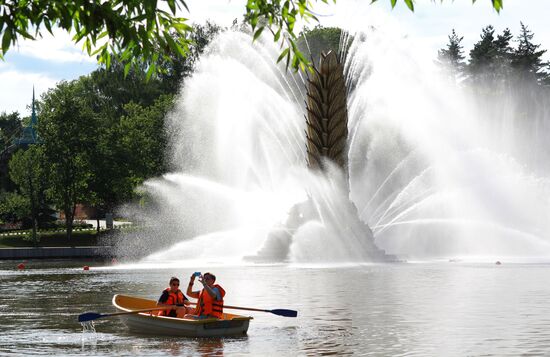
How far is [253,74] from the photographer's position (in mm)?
55812

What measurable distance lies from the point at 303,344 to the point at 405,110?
39663 millimetres

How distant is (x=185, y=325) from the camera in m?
23.7

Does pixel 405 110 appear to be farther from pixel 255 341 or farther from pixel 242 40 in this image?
pixel 255 341

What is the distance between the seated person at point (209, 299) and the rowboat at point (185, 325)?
14.1 inches

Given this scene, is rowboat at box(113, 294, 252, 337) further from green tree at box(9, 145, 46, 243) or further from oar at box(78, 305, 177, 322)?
green tree at box(9, 145, 46, 243)

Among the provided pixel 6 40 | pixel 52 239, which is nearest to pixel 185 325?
pixel 6 40

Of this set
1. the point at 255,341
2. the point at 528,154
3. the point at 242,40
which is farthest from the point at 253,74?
the point at 528,154

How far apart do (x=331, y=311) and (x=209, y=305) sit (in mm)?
6575

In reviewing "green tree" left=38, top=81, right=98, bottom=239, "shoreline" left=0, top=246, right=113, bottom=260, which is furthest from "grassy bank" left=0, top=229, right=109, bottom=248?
"shoreline" left=0, top=246, right=113, bottom=260

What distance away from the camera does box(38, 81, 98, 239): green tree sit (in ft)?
304

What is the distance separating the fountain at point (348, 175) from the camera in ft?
166

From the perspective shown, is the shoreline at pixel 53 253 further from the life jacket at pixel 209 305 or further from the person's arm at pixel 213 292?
the person's arm at pixel 213 292

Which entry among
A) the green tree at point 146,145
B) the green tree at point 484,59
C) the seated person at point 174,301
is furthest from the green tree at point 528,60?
the seated person at point 174,301

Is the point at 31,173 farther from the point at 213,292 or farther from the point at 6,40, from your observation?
the point at 6,40
